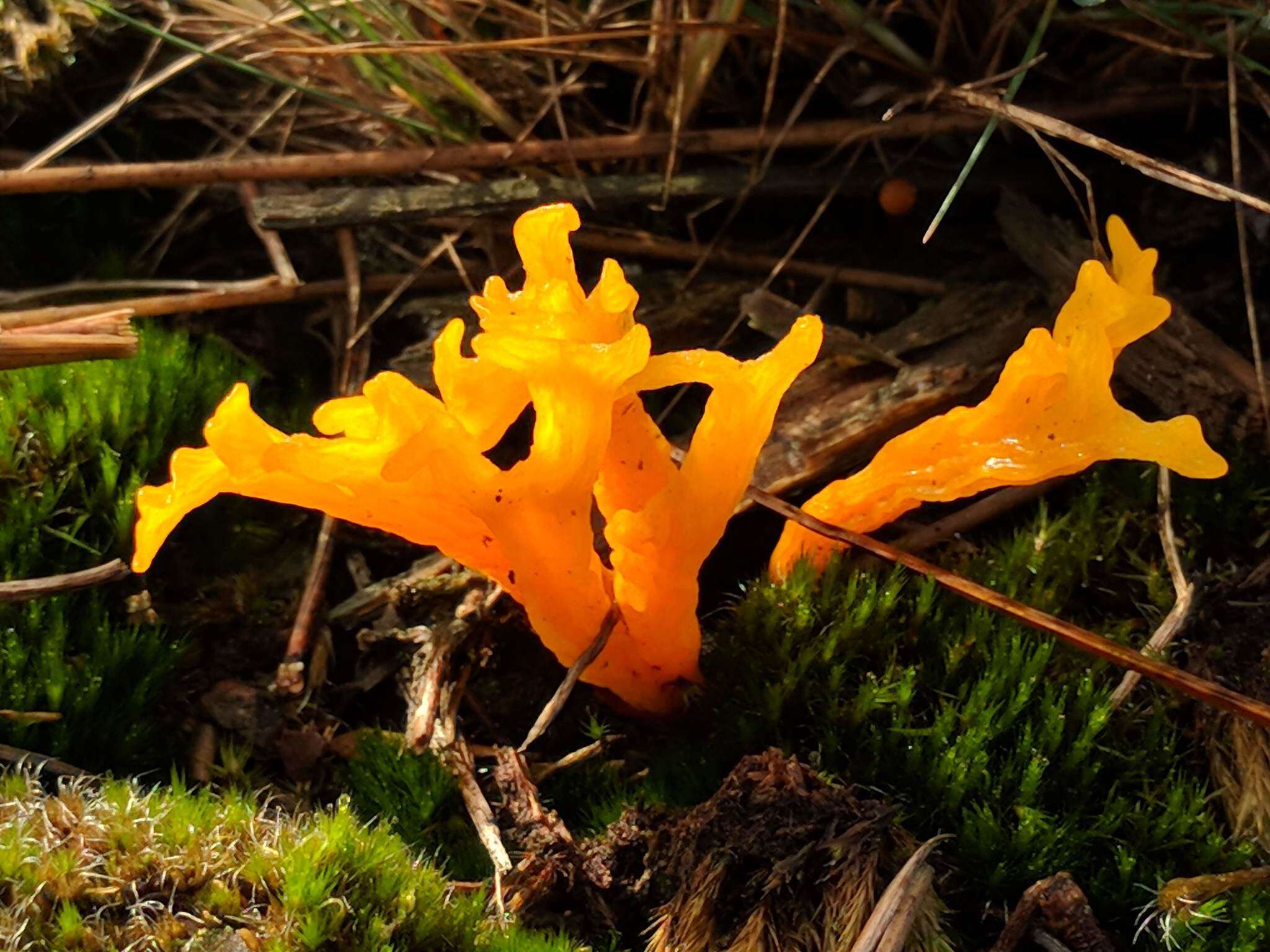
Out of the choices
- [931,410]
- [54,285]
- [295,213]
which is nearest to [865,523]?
[931,410]

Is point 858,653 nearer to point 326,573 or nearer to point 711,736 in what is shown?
point 711,736

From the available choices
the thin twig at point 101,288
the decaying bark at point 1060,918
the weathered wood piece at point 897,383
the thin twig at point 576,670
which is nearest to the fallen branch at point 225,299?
the thin twig at point 101,288

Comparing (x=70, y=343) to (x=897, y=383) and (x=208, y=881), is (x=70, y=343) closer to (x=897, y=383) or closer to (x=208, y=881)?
(x=208, y=881)

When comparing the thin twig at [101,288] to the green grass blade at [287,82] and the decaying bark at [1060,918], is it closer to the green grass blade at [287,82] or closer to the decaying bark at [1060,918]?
the green grass blade at [287,82]

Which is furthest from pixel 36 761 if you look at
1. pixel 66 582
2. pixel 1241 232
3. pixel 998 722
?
pixel 1241 232

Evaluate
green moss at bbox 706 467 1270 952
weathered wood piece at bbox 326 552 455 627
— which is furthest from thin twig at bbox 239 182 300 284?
green moss at bbox 706 467 1270 952
